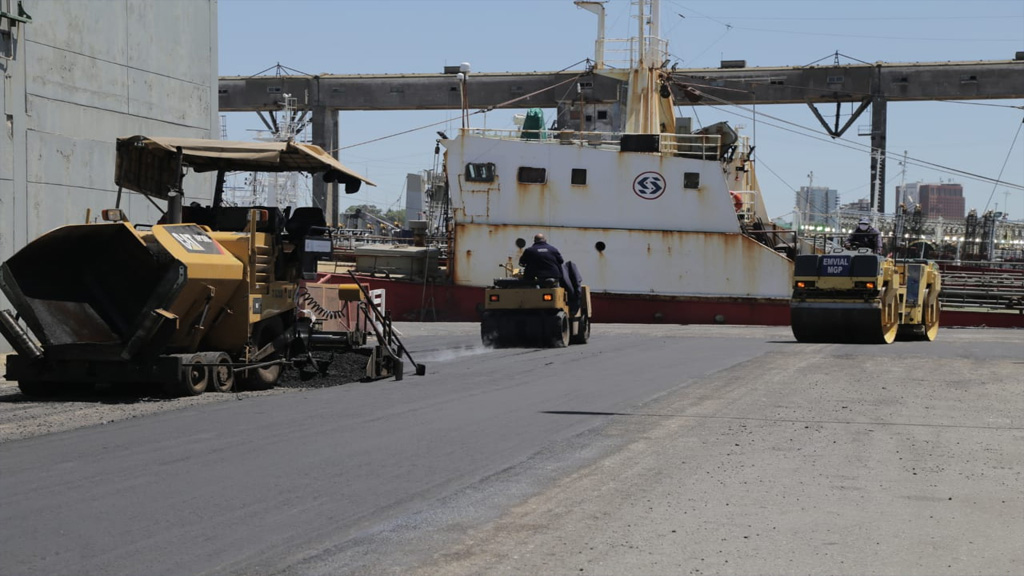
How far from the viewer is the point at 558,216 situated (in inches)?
1284

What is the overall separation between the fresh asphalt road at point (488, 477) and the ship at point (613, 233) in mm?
18611

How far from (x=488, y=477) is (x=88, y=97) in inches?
573

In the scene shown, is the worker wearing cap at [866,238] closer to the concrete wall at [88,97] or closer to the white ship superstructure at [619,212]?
the white ship superstructure at [619,212]

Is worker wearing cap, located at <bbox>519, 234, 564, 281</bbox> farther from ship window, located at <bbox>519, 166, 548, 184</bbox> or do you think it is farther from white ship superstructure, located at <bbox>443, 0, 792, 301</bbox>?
ship window, located at <bbox>519, 166, 548, 184</bbox>

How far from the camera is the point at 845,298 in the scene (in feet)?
66.3

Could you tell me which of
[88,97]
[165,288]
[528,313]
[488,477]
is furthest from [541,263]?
[488,477]

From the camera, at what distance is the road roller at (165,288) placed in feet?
35.2

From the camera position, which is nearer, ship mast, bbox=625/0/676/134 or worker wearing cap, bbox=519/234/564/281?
worker wearing cap, bbox=519/234/564/281

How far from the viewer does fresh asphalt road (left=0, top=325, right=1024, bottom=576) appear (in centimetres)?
548

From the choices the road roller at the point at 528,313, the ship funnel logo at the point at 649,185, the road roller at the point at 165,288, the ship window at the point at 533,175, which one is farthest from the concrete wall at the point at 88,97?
the ship funnel logo at the point at 649,185

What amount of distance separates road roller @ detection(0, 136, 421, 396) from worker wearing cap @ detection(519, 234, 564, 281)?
22.7 ft

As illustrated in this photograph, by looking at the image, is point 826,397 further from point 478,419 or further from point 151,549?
point 151,549

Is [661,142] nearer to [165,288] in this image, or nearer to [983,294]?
[983,294]

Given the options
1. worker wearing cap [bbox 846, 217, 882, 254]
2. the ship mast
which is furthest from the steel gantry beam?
worker wearing cap [bbox 846, 217, 882, 254]
